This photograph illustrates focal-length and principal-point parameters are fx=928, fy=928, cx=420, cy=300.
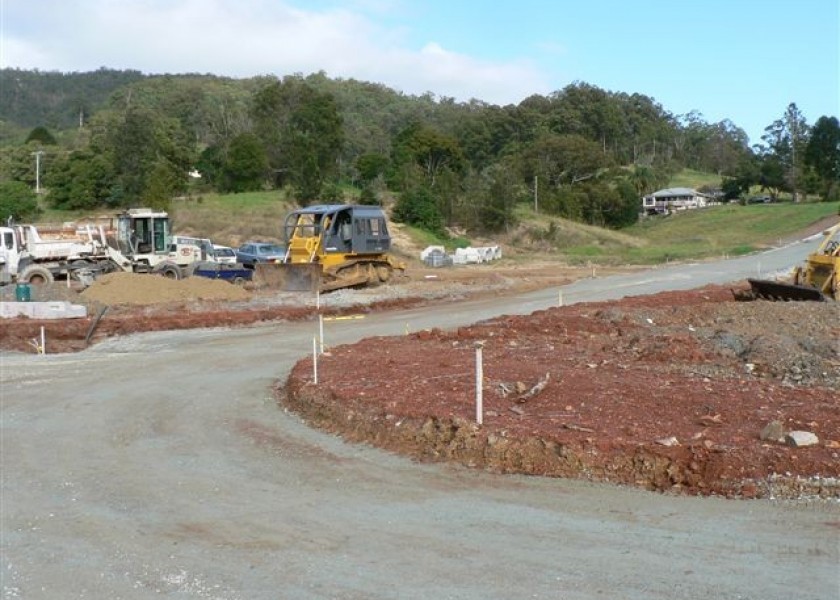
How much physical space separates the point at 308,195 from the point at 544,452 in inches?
2473

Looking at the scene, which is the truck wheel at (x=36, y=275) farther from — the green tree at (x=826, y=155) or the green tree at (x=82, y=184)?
the green tree at (x=826, y=155)

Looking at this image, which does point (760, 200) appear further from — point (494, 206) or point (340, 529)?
point (340, 529)

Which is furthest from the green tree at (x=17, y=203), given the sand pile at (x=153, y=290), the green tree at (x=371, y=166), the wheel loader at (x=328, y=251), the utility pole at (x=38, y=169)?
the wheel loader at (x=328, y=251)

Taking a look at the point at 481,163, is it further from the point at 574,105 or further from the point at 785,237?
the point at 785,237

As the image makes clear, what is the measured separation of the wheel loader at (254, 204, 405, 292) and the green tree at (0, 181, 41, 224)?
41.0m

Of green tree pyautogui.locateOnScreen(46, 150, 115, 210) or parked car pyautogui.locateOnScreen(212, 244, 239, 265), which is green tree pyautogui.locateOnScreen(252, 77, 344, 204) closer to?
green tree pyautogui.locateOnScreen(46, 150, 115, 210)

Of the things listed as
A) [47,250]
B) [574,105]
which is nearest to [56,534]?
[47,250]

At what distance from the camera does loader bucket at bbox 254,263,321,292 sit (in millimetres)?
33250

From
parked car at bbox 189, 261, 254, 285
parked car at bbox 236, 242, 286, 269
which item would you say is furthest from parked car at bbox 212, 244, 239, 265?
parked car at bbox 189, 261, 254, 285

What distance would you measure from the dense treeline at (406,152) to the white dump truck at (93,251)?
24538mm

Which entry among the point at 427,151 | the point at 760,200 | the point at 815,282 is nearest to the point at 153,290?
the point at 815,282

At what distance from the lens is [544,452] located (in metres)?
9.58

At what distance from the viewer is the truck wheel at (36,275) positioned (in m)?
33.9

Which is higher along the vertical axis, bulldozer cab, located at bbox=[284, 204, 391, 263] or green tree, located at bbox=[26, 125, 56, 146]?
green tree, located at bbox=[26, 125, 56, 146]
